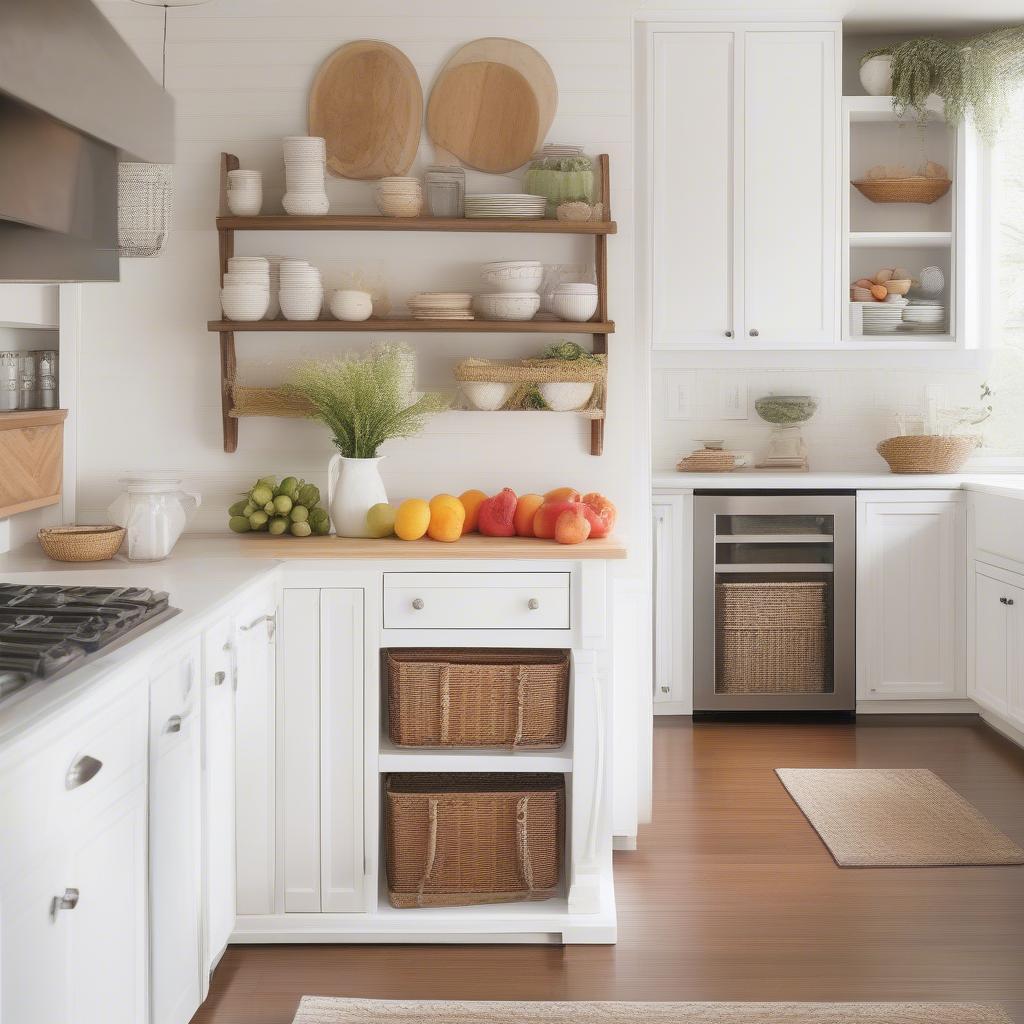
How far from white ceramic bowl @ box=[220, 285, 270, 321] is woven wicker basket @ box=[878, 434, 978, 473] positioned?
2934 mm

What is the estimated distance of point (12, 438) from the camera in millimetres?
2896

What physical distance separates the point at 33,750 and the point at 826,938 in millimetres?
2085

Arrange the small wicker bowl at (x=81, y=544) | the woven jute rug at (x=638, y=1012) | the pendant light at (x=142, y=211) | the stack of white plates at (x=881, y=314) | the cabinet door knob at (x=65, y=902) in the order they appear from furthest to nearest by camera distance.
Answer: the stack of white plates at (x=881, y=314)
the pendant light at (x=142, y=211)
the small wicker bowl at (x=81, y=544)
the woven jute rug at (x=638, y=1012)
the cabinet door knob at (x=65, y=902)

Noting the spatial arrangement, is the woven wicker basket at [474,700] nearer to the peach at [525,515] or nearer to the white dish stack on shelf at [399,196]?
the peach at [525,515]

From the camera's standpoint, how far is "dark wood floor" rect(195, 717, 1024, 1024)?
2.66m

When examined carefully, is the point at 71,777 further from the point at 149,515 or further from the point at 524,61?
the point at 524,61

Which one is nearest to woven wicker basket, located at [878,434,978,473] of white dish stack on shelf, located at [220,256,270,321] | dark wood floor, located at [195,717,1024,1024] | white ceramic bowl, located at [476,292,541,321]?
dark wood floor, located at [195,717,1024,1024]

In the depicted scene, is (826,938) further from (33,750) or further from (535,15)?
(535,15)

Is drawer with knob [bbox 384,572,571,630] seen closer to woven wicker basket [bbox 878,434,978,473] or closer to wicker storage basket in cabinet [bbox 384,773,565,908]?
wicker storage basket in cabinet [bbox 384,773,565,908]

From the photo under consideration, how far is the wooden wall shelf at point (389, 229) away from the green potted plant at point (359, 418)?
0.44 ft

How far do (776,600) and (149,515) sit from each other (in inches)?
111

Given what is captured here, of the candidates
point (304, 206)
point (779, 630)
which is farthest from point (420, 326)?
point (779, 630)

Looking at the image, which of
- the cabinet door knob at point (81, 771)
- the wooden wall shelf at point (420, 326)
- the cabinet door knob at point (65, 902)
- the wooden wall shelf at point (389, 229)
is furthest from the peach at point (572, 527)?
the cabinet door knob at point (65, 902)

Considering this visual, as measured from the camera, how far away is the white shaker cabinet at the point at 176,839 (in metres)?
2.04
